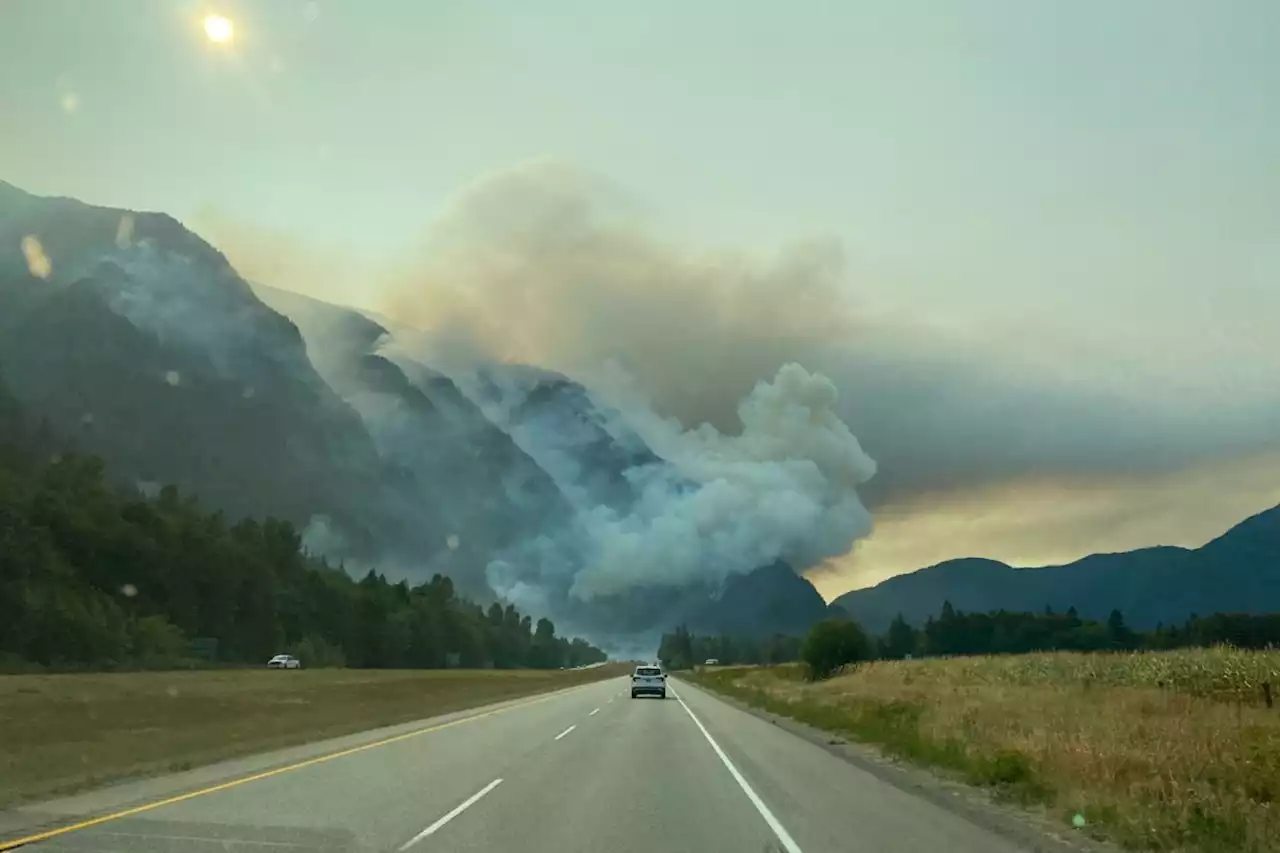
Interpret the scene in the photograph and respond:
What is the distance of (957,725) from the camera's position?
26672 millimetres

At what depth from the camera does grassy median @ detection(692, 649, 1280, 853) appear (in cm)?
1255

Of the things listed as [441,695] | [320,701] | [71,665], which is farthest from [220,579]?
[320,701]

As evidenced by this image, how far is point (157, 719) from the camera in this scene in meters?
31.2

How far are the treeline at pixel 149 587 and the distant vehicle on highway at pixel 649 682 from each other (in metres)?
39.0

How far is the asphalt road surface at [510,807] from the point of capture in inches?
441

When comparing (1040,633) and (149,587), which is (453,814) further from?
(1040,633)

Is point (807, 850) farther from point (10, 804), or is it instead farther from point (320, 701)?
point (320, 701)

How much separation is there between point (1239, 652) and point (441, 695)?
38806mm

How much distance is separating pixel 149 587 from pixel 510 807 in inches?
4017

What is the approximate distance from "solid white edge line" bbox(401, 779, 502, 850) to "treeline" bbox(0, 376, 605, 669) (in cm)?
6198

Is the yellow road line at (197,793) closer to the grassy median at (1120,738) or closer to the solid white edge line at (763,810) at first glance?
the solid white edge line at (763,810)

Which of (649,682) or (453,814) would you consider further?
(649,682)

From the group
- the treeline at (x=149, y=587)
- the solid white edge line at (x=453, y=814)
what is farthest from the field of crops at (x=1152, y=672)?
the treeline at (x=149, y=587)

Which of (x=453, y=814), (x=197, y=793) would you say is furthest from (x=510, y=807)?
(x=197, y=793)
